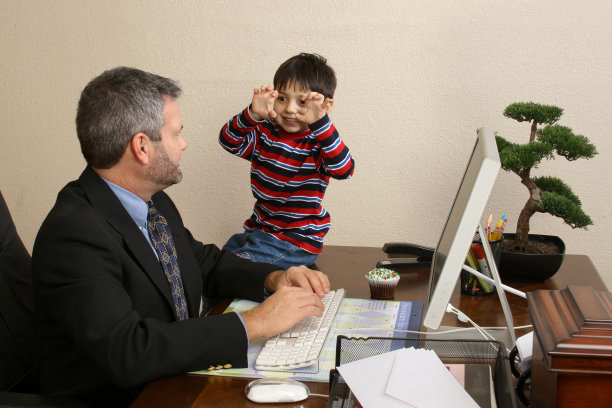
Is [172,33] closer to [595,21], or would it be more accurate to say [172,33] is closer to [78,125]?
[78,125]

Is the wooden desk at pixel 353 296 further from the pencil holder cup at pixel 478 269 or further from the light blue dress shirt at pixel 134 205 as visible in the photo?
the light blue dress shirt at pixel 134 205

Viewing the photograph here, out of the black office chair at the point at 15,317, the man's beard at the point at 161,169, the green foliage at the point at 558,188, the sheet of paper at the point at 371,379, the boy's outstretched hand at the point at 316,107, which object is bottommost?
the black office chair at the point at 15,317

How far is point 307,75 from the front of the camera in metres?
1.98

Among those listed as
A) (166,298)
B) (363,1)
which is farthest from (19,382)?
(363,1)

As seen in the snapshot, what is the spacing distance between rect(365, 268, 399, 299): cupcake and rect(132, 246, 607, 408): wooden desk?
24 mm

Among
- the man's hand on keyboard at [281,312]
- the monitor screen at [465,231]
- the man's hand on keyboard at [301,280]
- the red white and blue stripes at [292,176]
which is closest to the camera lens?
the monitor screen at [465,231]

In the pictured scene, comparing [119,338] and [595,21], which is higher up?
[595,21]

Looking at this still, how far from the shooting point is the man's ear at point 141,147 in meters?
1.35

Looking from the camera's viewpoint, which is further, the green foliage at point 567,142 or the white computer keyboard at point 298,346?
the green foliage at point 567,142

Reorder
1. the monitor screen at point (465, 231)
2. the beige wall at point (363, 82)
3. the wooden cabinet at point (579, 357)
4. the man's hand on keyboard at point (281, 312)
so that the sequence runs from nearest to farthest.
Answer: the wooden cabinet at point (579, 357) < the monitor screen at point (465, 231) < the man's hand on keyboard at point (281, 312) < the beige wall at point (363, 82)

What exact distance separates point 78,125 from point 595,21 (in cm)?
174

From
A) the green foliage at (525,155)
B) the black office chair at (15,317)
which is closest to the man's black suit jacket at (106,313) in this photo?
the black office chair at (15,317)

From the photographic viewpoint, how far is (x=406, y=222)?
245cm

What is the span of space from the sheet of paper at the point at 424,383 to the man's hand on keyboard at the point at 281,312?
0.30 meters
